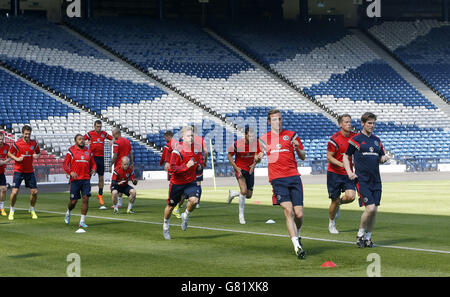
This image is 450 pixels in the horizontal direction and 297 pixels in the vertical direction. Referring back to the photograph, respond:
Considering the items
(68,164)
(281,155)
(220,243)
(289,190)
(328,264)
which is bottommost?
(220,243)

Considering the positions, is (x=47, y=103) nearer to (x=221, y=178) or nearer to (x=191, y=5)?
(x=221, y=178)

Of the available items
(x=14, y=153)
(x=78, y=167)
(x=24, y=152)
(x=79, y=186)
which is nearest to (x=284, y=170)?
(x=78, y=167)

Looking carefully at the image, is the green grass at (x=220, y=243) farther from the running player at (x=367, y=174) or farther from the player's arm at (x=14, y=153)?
the player's arm at (x=14, y=153)

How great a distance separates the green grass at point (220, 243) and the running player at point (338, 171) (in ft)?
2.07

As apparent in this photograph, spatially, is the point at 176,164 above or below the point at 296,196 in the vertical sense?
above

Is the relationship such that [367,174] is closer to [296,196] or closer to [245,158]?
[296,196]

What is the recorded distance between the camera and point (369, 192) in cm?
1316

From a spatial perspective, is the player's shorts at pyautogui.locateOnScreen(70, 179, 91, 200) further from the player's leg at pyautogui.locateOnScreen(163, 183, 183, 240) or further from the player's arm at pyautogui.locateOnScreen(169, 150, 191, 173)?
the player's arm at pyautogui.locateOnScreen(169, 150, 191, 173)

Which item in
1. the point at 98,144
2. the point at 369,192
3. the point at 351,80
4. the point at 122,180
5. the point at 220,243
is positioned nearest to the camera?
the point at 369,192

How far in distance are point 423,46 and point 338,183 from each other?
46.8 m

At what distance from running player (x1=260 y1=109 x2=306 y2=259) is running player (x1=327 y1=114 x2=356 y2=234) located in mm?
2700

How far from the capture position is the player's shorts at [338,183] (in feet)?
51.6

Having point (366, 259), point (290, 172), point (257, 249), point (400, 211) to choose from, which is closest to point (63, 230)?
point (257, 249)
